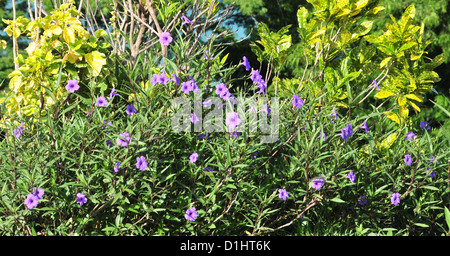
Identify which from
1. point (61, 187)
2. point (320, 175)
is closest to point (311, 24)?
point (320, 175)

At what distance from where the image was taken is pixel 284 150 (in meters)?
2.35

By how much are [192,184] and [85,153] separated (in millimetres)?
547

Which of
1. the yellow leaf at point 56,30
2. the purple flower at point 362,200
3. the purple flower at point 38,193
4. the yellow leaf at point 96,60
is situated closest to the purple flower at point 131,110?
the purple flower at point 38,193

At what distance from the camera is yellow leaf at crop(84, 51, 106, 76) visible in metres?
2.60

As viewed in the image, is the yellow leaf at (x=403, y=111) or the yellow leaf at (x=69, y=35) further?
the yellow leaf at (x=403, y=111)

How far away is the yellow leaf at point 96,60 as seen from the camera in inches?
103

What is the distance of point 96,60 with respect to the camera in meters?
2.64

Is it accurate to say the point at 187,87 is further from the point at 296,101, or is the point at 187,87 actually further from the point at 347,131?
the point at 347,131

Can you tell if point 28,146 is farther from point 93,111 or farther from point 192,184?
point 192,184

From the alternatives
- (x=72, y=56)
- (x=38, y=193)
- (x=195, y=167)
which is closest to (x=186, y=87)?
(x=195, y=167)

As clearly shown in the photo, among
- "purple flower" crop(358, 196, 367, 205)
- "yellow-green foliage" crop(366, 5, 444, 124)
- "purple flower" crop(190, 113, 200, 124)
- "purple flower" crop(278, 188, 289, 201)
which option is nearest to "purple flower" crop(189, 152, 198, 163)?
"purple flower" crop(190, 113, 200, 124)

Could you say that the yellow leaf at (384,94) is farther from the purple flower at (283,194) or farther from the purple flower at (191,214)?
the purple flower at (191,214)

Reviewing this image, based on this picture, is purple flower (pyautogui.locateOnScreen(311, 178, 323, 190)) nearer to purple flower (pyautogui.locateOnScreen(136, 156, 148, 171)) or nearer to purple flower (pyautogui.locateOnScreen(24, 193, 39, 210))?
purple flower (pyautogui.locateOnScreen(136, 156, 148, 171))
